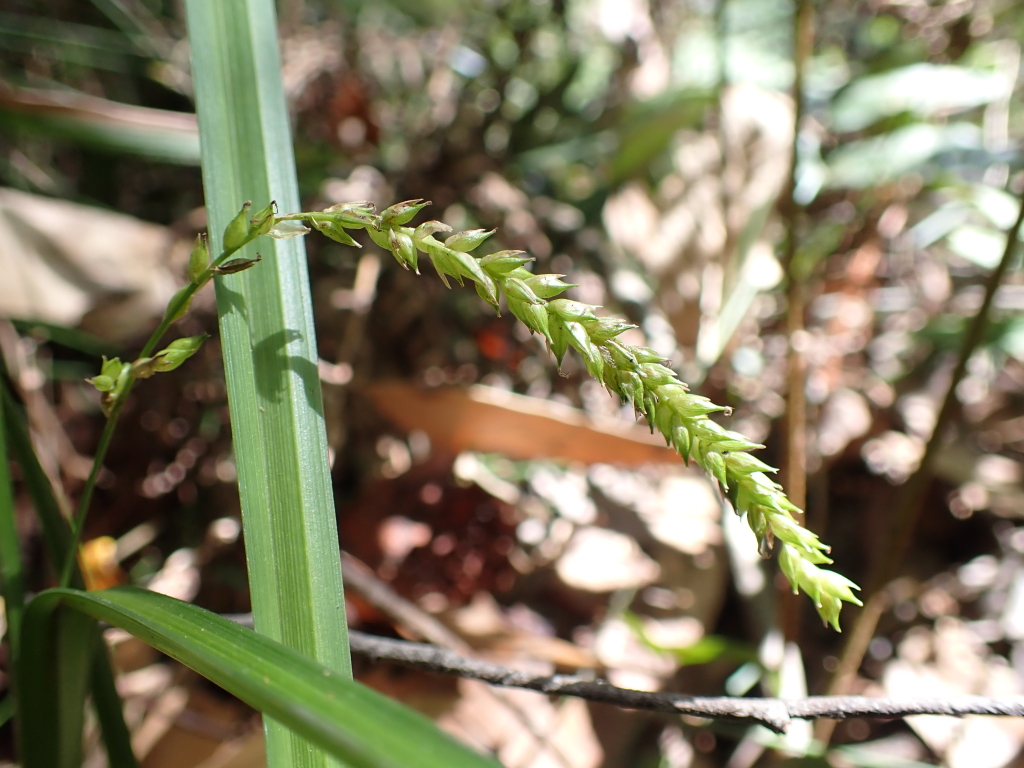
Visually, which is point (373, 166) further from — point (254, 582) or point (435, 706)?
point (254, 582)

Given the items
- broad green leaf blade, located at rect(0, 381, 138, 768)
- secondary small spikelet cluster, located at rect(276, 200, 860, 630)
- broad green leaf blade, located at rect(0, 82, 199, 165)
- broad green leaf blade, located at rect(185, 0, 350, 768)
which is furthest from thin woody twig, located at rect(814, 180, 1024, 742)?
broad green leaf blade, located at rect(0, 82, 199, 165)

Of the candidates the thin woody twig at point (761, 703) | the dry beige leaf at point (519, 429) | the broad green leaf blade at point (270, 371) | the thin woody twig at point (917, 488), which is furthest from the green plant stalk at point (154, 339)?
the thin woody twig at point (917, 488)

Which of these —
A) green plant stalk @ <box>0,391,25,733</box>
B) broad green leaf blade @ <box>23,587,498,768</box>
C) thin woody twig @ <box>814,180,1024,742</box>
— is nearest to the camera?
broad green leaf blade @ <box>23,587,498,768</box>

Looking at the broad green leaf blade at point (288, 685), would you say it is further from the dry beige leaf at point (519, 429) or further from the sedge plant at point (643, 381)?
the dry beige leaf at point (519, 429)

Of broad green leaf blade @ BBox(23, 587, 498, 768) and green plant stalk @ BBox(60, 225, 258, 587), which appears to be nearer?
broad green leaf blade @ BBox(23, 587, 498, 768)

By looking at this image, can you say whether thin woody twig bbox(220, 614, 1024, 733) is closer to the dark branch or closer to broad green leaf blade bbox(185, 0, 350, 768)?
the dark branch

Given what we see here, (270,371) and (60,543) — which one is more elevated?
(270,371)

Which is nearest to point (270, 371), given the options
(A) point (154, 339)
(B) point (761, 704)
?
(A) point (154, 339)

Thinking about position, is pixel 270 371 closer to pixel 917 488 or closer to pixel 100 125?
pixel 917 488
